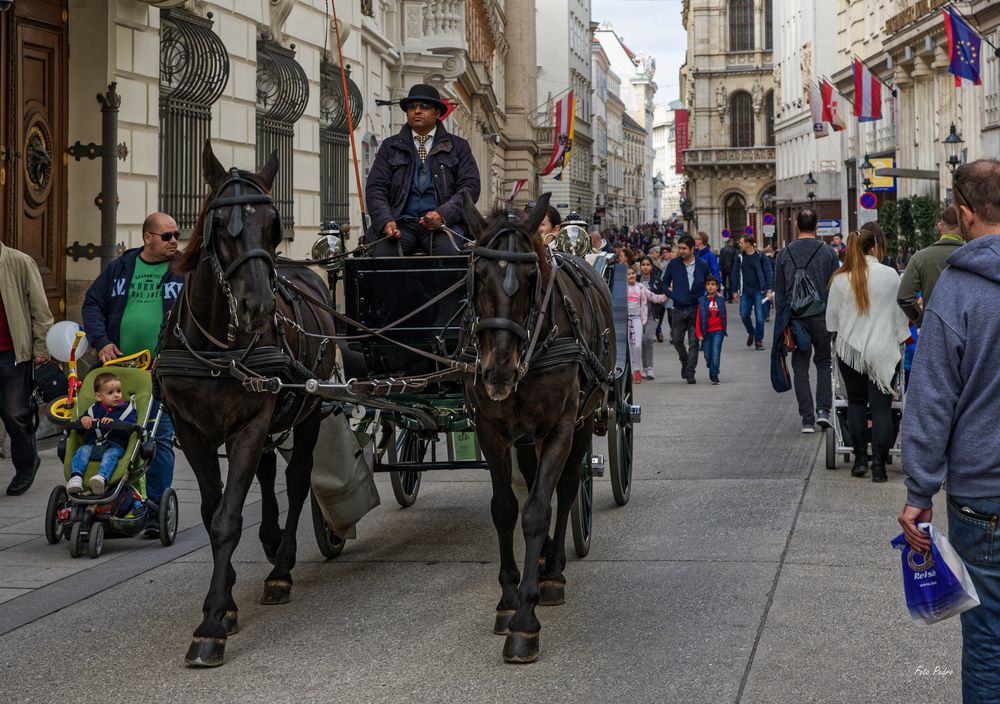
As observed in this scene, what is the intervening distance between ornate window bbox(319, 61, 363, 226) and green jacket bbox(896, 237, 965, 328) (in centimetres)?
1197

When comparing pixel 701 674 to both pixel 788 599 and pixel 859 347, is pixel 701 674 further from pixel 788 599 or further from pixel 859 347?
pixel 859 347

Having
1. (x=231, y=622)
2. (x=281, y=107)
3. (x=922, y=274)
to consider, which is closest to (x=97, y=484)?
(x=231, y=622)

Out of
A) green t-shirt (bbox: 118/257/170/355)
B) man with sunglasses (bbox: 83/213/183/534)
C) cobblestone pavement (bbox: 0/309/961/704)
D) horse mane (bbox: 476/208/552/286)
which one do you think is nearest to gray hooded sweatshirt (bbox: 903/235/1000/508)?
cobblestone pavement (bbox: 0/309/961/704)

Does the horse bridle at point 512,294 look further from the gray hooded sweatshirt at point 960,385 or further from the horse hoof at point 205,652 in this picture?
the gray hooded sweatshirt at point 960,385

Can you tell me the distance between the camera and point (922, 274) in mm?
10305

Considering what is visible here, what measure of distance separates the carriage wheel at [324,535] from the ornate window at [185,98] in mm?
7572

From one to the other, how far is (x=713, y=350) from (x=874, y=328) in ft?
27.4

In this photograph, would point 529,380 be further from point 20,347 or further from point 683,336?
point 683,336

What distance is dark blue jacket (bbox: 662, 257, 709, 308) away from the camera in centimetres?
2016

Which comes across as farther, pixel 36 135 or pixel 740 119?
A: pixel 740 119

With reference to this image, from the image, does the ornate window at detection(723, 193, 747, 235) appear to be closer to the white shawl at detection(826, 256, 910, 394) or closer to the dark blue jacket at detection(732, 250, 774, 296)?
the dark blue jacket at detection(732, 250, 774, 296)

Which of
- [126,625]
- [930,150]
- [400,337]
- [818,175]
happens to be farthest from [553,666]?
[818,175]

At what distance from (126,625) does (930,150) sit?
40646mm

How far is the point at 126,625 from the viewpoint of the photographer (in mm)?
6824
